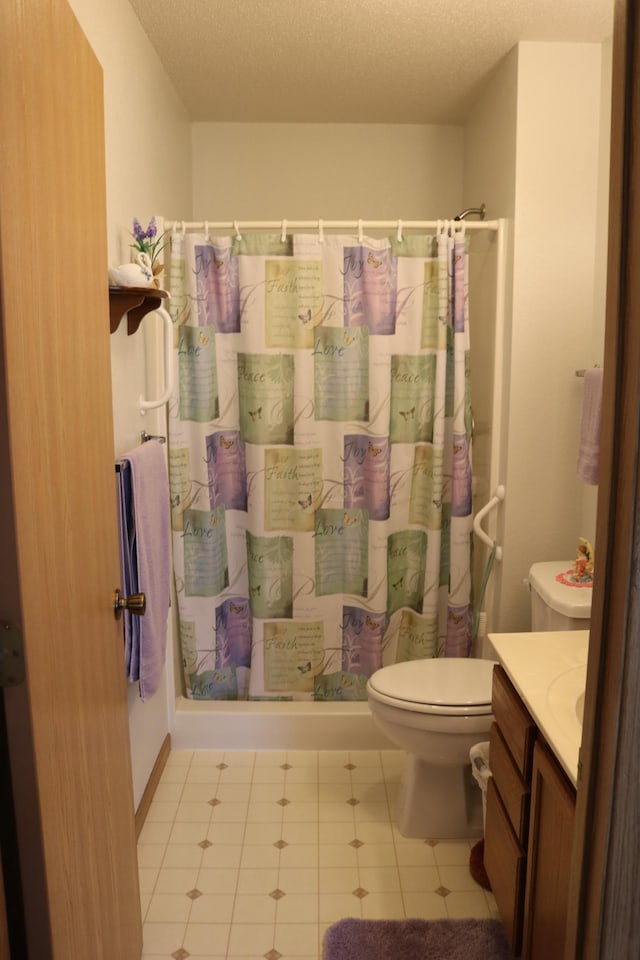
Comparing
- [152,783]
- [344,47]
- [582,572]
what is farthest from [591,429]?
[152,783]

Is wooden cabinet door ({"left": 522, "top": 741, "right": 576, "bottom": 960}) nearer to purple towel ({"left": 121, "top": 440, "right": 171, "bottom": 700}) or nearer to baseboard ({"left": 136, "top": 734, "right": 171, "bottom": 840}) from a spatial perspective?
purple towel ({"left": 121, "top": 440, "right": 171, "bottom": 700})

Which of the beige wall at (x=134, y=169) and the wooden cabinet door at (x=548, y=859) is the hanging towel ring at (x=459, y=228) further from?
the wooden cabinet door at (x=548, y=859)

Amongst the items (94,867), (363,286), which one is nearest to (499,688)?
(94,867)

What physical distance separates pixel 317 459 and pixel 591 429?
1.00 metres

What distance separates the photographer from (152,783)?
7.88 feet

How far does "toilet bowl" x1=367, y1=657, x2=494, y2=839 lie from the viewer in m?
2.05

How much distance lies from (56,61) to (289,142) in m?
2.18

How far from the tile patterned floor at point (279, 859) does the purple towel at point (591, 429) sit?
117cm

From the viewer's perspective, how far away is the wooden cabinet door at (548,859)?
124 cm

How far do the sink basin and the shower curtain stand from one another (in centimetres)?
113

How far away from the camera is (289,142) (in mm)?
3111

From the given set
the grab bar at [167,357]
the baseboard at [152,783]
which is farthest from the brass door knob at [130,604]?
the baseboard at [152,783]

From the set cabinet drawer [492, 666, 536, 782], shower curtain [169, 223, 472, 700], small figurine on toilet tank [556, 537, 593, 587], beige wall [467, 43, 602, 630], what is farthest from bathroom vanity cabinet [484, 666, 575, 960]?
shower curtain [169, 223, 472, 700]

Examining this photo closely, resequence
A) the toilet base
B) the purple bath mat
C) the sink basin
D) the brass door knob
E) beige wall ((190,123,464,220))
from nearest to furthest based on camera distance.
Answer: the sink basin
the brass door knob
the purple bath mat
the toilet base
beige wall ((190,123,464,220))
